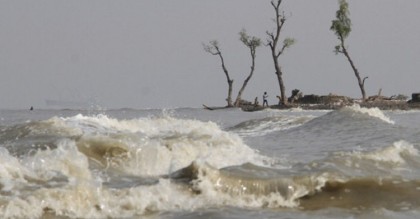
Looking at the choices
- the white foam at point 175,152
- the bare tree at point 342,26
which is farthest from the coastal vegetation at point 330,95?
the white foam at point 175,152

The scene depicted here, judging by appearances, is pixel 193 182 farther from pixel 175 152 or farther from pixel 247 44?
pixel 247 44

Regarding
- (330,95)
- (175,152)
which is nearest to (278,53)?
(330,95)

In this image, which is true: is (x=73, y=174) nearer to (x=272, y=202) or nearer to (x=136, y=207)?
(x=136, y=207)

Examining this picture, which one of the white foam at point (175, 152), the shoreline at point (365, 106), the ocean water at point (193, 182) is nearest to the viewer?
the ocean water at point (193, 182)

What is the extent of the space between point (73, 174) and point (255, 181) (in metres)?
1.64

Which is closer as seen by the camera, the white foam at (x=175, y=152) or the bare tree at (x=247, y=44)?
the white foam at (x=175, y=152)

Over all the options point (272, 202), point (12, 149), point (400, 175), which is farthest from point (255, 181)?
point (12, 149)

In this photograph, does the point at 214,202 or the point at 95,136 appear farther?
the point at 95,136

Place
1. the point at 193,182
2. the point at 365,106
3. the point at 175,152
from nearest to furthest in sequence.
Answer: the point at 193,182, the point at 175,152, the point at 365,106

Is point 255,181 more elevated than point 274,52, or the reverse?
point 274,52

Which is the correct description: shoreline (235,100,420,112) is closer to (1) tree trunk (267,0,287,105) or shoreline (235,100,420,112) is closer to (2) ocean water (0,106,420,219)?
(1) tree trunk (267,0,287,105)

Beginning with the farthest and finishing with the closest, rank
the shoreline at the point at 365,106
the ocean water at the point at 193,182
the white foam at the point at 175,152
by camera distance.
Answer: the shoreline at the point at 365,106
the white foam at the point at 175,152
the ocean water at the point at 193,182

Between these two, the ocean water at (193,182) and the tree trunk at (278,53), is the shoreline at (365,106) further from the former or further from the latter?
the ocean water at (193,182)

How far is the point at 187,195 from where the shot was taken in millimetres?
5617
